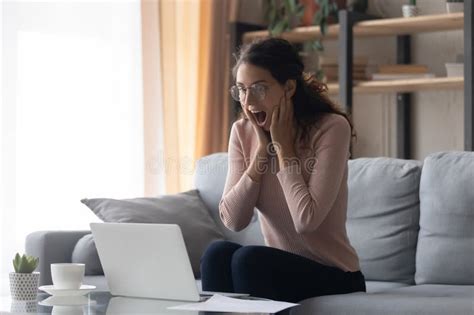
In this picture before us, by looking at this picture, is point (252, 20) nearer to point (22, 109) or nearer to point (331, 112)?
point (22, 109)

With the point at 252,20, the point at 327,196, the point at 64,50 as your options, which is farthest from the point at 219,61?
the point at 327,196


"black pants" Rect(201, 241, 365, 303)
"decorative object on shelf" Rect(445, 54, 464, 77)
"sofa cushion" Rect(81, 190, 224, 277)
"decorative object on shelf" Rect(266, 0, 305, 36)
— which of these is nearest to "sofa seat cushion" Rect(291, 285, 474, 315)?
Answer: "black pants" Rect(201, 241, 365, 303)

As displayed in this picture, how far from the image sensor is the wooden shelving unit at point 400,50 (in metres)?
3.71

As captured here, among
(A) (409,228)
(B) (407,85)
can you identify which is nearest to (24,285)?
(A) (409,228)

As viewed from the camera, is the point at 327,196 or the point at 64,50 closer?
the point at 327,196

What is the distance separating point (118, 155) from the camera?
388 cm

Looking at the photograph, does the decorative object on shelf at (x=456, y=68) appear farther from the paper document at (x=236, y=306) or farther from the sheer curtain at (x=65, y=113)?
the paper document at (x=236, y=306)

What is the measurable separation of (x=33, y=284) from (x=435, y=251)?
129 centimetres

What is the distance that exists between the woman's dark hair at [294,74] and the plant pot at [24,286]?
834 mm

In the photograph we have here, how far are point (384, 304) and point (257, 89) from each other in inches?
26.4

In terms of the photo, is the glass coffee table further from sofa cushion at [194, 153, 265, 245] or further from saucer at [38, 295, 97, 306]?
sofa cushion at [194, 153, 265, 245]

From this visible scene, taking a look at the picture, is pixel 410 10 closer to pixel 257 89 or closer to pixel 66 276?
pixel 257 89

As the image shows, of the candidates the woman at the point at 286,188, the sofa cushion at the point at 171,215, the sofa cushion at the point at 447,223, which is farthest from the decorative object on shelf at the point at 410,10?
the woman at the point at 286,188

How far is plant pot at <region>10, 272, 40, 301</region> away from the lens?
6.87 ft
